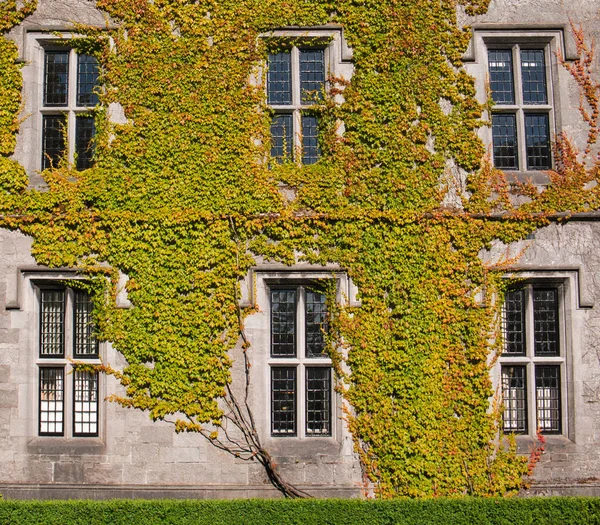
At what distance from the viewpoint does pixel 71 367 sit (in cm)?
958

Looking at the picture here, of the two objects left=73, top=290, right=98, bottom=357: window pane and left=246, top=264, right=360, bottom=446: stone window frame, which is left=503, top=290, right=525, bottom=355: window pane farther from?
left=73, top=290, right=98, bottom=357: window pane

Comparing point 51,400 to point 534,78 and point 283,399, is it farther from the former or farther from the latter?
point 534,78

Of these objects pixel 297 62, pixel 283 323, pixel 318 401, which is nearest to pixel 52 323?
pixel 283 323

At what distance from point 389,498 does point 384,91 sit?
6711 millimetres

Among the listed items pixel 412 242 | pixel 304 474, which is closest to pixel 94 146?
pixel 412 242

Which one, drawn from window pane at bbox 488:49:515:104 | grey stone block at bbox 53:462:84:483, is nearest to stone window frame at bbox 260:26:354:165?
window pane at bbox 488:49:515:104

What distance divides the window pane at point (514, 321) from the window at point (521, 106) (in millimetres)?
2263

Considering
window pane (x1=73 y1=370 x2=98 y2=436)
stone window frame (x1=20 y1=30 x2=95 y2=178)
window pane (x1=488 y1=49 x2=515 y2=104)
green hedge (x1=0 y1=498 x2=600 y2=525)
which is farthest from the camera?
window pane (x1=488 y1=49 x2=515 y2=104)

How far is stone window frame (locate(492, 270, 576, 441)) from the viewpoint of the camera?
9375 millimetres

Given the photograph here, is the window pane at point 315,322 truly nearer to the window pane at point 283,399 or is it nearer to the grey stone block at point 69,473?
the window pane at point 283,399

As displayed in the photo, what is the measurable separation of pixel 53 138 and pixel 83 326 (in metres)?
3.38

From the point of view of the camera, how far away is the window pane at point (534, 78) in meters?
9.95

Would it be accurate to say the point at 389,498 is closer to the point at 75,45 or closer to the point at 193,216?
the point at 193,216

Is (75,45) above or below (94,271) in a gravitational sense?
above
